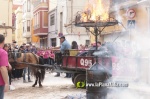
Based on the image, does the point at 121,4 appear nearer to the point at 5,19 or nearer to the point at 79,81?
the point at 79,81

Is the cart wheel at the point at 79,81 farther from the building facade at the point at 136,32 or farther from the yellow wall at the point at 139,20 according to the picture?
the yellow wall at the point at 139,20

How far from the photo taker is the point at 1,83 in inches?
231

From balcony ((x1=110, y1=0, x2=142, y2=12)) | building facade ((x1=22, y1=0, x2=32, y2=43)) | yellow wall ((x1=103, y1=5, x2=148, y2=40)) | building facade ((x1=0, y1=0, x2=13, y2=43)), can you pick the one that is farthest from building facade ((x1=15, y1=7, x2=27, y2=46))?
yellow wall ((x1=103, y1=5, x2=148, y2=40))

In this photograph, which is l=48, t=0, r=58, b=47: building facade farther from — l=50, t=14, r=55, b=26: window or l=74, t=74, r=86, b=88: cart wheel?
l=74, t=74, r=86, b=88: cart wheel

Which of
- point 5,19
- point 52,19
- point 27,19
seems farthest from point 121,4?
point 27,19

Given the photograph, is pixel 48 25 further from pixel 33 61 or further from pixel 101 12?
pixel 101 12

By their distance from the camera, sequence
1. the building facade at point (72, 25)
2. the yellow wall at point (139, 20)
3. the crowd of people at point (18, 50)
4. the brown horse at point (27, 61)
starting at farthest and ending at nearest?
the building facade at point (72, 25) → the yellow wall at point (139, 20) → the brown horse at point (27, 61) → the crowd of people at point (18, 50)

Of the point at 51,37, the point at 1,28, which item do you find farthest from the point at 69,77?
the point at 51,37

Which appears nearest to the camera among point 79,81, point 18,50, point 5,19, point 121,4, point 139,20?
point 79,81

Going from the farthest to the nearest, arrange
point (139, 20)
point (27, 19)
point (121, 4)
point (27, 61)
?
1. point (27, 19)
2. point (121, 4)
3. point (139, 20)
4. point (27, 61)

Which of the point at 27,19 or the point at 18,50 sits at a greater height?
the point at 27,19

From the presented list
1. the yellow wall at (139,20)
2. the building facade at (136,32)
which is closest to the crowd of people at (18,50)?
the building facade at (136,32)

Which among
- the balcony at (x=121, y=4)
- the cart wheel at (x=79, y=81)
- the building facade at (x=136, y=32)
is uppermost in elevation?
the balcony at (x=121, y=4)

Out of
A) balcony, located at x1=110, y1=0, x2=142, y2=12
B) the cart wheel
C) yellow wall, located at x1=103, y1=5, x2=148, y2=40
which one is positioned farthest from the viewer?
balcony, located at x1=110, y1=0, x2=142, y2=12
